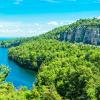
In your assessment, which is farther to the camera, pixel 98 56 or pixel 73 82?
pixel 98 56

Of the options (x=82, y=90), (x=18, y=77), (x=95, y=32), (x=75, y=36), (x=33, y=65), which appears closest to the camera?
(x=82, y=90)

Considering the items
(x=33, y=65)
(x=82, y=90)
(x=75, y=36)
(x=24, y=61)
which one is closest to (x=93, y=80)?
(x=82, y=90)

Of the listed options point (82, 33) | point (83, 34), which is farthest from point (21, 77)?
point (82, 33)

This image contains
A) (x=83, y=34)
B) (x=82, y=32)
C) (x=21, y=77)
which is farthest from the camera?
(x=82, y=32)

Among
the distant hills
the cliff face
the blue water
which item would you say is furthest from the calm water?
the distant hills

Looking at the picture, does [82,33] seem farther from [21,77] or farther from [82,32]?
[21,77]

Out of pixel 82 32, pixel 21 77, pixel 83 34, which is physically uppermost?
pixel 82 32

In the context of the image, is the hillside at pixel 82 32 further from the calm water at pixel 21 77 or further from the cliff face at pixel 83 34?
the calm water at pixel 21 77

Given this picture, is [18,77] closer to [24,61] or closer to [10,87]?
[24,61]

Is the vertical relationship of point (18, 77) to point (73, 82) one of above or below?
below
